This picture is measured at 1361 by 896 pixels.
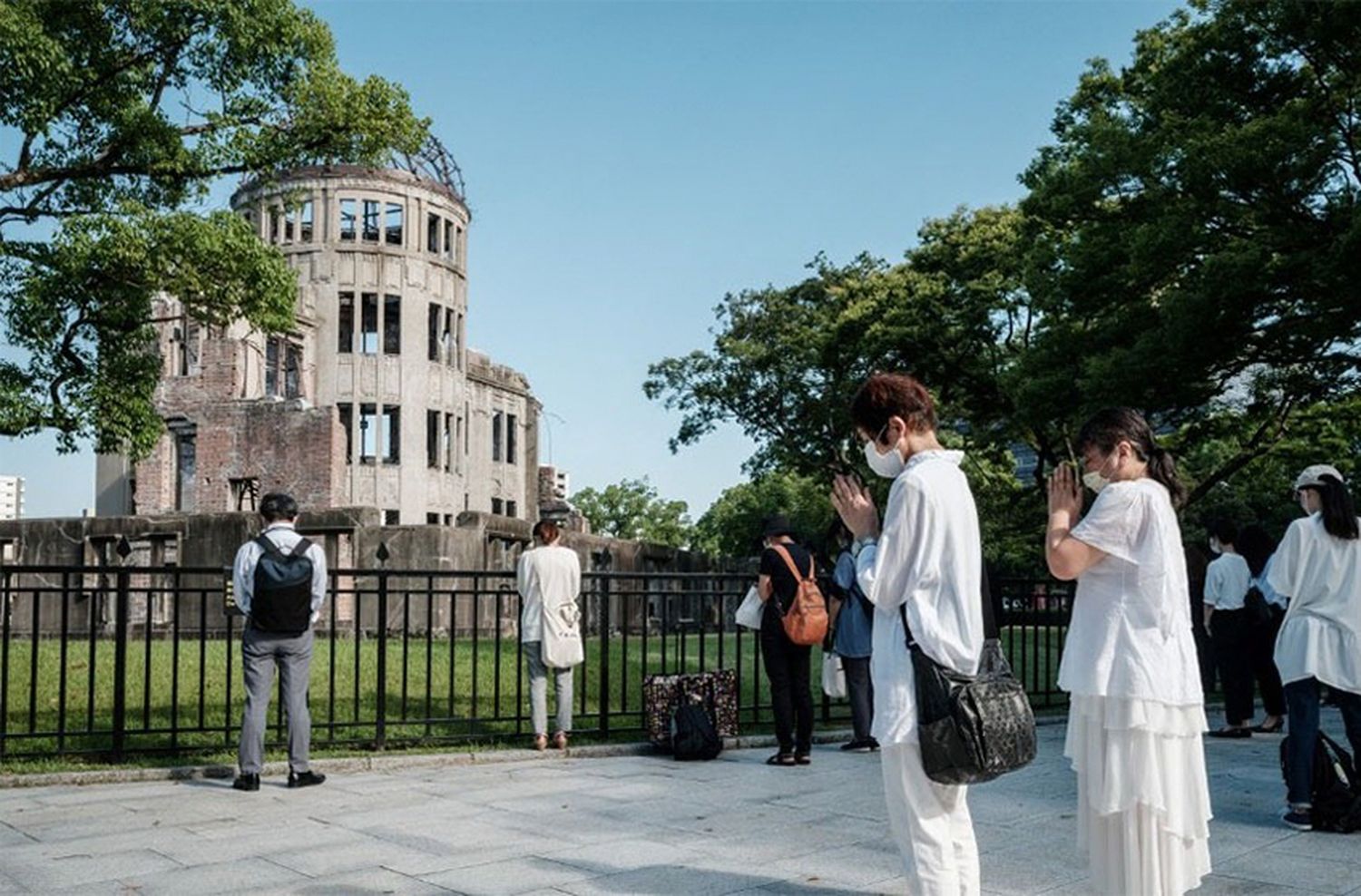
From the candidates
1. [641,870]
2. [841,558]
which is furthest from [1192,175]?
[641,870]

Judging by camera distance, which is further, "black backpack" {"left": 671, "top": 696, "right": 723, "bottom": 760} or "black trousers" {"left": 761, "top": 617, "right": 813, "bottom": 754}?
"black backpack" {"left": 671, "top": 696, "right": 723, "bottom": 760}

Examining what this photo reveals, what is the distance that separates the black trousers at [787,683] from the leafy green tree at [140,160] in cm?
886

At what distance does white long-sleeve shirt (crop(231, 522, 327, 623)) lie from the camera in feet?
28.2

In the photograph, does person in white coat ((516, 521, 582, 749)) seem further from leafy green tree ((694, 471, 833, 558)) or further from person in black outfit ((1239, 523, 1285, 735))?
leafy green tree ((694, 471, 833, 558))

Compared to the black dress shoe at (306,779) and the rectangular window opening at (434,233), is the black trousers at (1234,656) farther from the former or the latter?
the rectangular window opening at (434,233)

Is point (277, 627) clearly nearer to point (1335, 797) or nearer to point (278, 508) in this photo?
point (278, 508)

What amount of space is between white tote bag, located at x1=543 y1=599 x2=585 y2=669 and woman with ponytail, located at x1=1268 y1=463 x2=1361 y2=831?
5.24 meters

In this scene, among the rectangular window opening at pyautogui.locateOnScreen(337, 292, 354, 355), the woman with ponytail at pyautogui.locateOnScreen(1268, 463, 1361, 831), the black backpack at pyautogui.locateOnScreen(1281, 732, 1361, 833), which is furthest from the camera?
the rectangular window opening at pyautogui.locateOnScreen(337, 292, 354, 355)

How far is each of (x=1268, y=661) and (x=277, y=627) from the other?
29.5 ft

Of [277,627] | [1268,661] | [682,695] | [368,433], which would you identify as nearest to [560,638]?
[682,695]

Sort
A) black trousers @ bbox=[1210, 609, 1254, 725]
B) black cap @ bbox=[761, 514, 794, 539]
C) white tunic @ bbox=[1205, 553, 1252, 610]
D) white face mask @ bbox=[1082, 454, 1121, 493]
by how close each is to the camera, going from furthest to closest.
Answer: white tunic @ bbox=[1205, 553, 1252, 610]
black trousers @ bbox=[1210, 609, 1254, 725]
black cap @ bbox=[761, 514, 794, 539]
white face mask @ bbox=[1082, 454, 1121, 493]

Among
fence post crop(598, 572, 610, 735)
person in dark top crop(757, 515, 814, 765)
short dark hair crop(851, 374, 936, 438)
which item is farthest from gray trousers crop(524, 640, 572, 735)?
short dark hair crop(851, 374, 936, 438)

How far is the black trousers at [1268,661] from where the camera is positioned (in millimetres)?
11773

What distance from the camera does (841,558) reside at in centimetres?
1049
